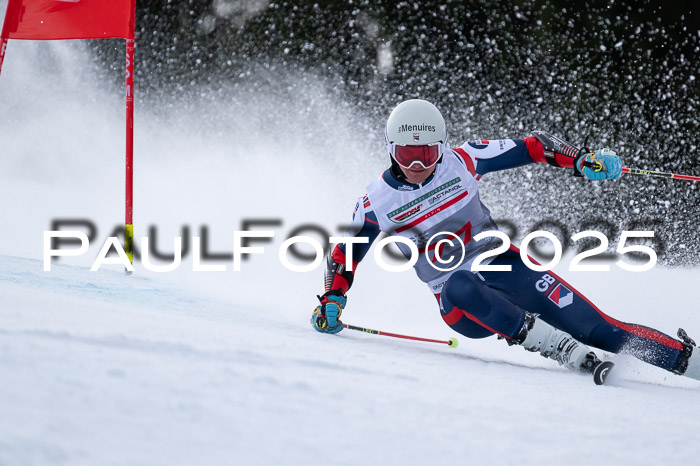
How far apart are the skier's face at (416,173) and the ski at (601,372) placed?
1.07 metres

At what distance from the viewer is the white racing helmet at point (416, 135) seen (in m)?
2.83

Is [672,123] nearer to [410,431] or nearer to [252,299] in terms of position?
[252,299]

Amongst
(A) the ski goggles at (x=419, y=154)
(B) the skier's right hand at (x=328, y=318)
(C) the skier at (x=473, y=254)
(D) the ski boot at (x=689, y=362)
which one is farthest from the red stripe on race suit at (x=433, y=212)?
(D) the ski boot at (x=689, y=362)

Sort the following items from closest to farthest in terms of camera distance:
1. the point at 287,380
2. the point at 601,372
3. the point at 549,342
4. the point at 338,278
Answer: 1. the point at 287,380
2. the point at 601,372
3. the point at 549,342
4. the point at 338,278

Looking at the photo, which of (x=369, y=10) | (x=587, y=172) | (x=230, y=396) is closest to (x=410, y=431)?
A: (x=230, y=396)

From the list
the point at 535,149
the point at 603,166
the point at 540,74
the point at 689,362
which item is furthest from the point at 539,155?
the point at 540,74

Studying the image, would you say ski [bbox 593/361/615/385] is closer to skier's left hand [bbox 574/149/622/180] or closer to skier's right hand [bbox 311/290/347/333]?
skier's left hand [bbox 574/149/622/180]

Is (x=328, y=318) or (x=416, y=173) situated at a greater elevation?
(x=416, y=173)

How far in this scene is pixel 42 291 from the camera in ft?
9.21

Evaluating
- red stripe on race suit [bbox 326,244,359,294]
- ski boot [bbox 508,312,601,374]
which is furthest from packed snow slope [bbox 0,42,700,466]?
red stripe on race suit [bbox 326,244,359,294]

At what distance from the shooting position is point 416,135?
9.25 feet

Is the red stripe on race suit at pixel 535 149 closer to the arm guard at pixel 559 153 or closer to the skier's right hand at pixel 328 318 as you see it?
the arm guard at pixel 559 153

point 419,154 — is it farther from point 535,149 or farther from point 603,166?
point 603,166

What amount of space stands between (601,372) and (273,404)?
1.38 meters
